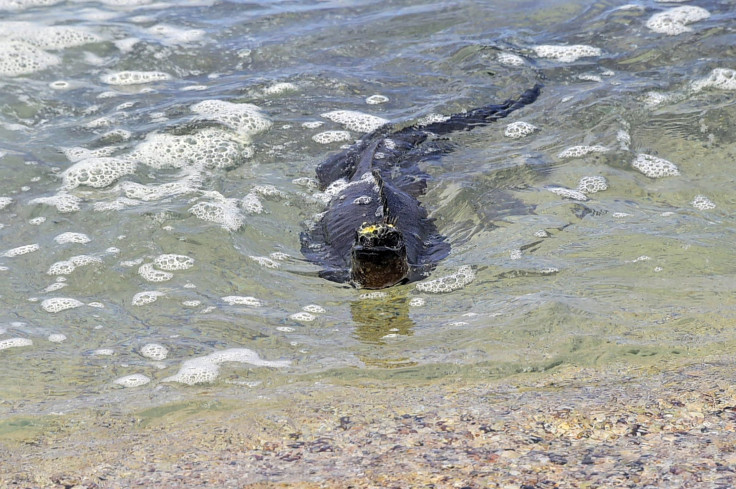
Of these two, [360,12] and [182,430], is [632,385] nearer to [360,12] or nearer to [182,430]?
[182,430]

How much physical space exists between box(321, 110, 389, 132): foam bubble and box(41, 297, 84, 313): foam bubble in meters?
3.85

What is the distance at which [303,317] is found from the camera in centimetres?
450

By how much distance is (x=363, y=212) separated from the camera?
5805mm

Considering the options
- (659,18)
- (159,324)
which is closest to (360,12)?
(659,18)

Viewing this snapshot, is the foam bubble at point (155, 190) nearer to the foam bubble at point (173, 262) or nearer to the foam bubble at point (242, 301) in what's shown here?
the foam bubble at point (173, 262)

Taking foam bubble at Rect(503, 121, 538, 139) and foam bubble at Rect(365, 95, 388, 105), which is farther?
foam bubble at Rect(365, 95, 388, 105)

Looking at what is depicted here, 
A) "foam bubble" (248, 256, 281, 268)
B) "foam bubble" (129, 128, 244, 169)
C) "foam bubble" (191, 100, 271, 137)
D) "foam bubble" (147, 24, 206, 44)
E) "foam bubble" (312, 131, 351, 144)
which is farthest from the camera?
"foam bubble" (147, 24, 206, 44)

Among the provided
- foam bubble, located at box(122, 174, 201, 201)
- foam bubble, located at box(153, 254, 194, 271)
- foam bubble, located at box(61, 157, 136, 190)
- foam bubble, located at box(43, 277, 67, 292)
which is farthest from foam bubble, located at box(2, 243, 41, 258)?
foam bubble, located at box(61, 157, 136, 190)

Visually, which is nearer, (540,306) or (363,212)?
(540,306)

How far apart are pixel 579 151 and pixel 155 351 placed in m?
4.36

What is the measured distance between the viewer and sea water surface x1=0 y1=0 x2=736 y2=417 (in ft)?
12.9

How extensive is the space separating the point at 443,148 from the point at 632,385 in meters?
4.27

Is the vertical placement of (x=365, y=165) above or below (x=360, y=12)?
below

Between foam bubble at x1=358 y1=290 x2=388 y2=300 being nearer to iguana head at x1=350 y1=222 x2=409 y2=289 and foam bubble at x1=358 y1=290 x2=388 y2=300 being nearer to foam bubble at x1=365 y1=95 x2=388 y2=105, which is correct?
iguana head at x1=350 y1=222 x2=409 y2=289
